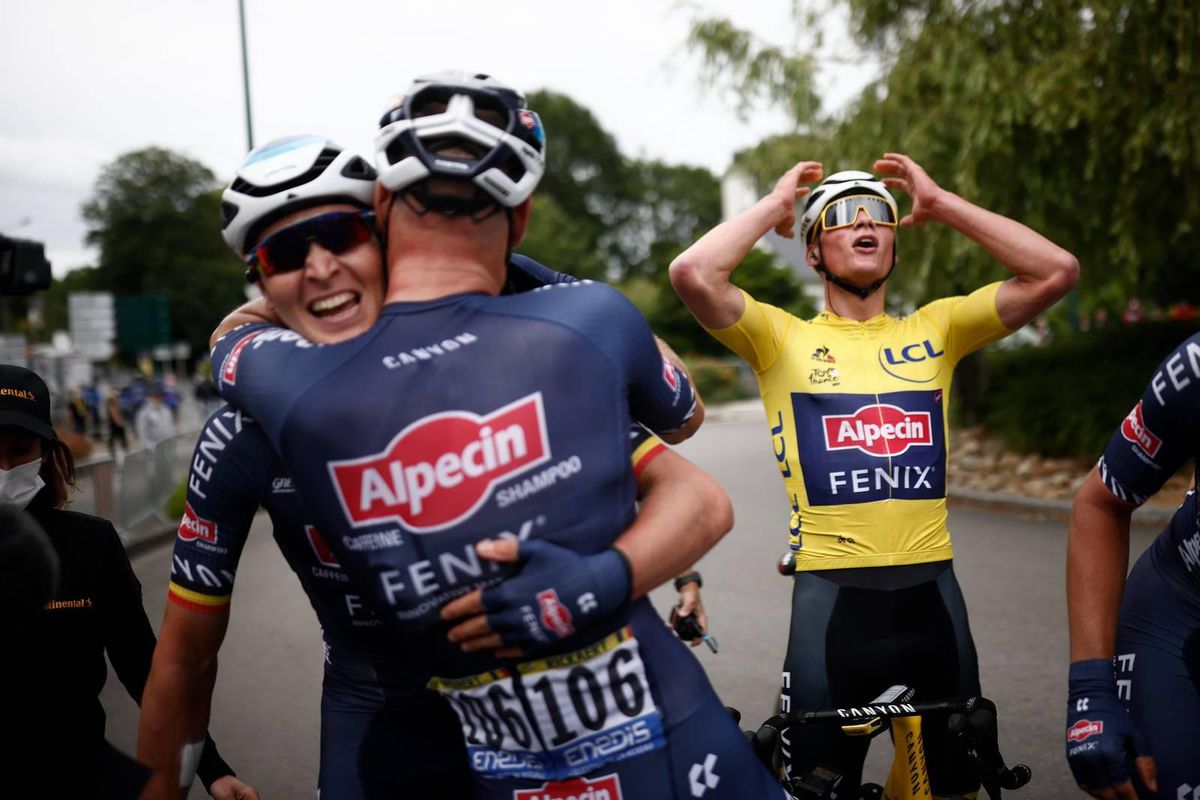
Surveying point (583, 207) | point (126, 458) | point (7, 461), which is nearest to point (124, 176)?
point (583, 207)

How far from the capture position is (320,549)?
2146mm

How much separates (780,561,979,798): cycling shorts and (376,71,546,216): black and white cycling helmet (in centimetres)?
191

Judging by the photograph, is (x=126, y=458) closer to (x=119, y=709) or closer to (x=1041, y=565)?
(x=119, y=709)

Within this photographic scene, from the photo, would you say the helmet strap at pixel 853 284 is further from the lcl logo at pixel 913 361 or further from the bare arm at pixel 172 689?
the bare arm at pixel 172 689

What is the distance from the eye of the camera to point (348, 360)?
1.68 metres

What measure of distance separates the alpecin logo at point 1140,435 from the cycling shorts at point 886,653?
101cm

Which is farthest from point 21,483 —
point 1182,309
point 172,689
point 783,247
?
point 783,247

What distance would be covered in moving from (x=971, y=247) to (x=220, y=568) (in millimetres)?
10641

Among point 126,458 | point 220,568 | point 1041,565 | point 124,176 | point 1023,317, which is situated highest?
point 124,176

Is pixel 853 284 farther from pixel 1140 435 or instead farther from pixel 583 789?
pixel 583 789

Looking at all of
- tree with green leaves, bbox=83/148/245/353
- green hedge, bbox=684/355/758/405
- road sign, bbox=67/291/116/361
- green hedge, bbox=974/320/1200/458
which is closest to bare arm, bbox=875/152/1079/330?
green hedge, bbox=974/320/1200/458

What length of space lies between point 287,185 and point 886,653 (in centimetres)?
222

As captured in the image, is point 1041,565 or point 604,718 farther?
point 1041,565

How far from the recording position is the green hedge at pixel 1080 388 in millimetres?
12539
